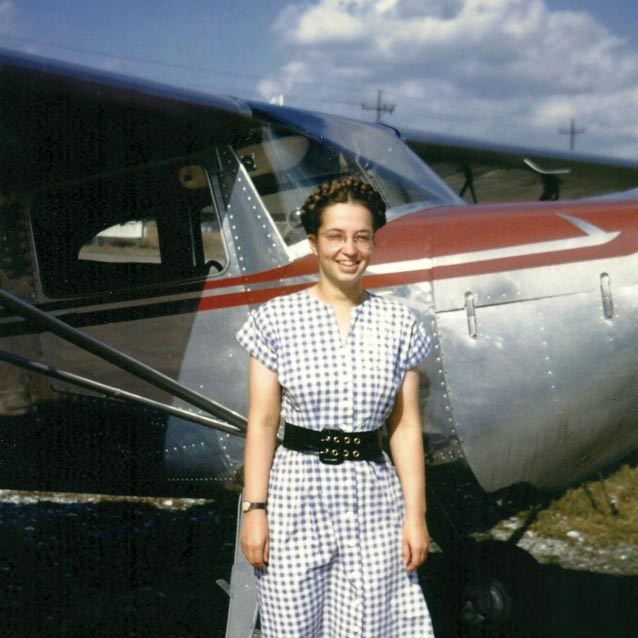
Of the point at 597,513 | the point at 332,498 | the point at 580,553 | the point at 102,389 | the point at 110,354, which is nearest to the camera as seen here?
the point at 332,498

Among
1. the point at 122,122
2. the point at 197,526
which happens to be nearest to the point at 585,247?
the point at 122,122

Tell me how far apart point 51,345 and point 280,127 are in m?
1.34

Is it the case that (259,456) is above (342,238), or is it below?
below

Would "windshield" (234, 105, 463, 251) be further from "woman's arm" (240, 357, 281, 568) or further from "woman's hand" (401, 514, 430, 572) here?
"woman's hand" (401, 514, 430, 572)

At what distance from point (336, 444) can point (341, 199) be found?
599 mm

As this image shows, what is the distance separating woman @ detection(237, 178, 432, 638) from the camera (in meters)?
1.98

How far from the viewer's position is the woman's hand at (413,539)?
203 cm

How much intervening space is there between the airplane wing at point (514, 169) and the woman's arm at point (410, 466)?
373 cm

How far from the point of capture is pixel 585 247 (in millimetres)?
2859

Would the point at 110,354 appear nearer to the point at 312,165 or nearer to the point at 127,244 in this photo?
the point at 127,244

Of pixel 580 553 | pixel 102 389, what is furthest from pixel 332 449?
pixel 580 553

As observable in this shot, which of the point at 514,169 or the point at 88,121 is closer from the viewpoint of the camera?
the point at 88,121

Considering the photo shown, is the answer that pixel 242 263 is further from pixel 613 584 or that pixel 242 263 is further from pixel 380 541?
pixel 613 584

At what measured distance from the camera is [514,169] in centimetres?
712
